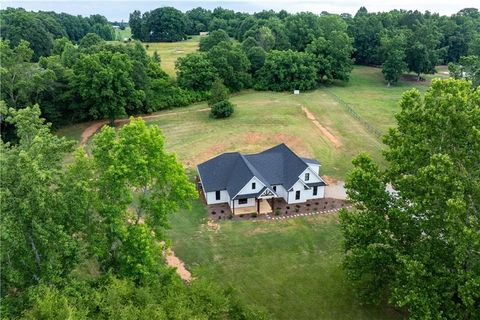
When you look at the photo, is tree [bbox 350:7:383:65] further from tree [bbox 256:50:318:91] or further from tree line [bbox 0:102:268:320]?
tree line [bbox 0:102:268:320]

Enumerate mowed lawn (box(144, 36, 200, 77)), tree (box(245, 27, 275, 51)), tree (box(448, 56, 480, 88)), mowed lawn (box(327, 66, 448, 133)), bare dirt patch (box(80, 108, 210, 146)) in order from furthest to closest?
tree (box(245, 27, 275, 51)), mowed lawn (box(144, 36, 200, 77)), mowed lawn (box(327, 66, 448, 133)), tree (box(448, 56, 480, 88)), bare dirt patch (box(80, 108, 210, 146))

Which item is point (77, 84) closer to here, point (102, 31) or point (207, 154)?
point (207, 154)

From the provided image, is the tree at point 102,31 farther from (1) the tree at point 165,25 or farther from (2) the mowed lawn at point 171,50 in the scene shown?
(2) the mowed lawn at point 171,50

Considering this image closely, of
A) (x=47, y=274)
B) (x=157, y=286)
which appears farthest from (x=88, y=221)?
(x=157, y=286)

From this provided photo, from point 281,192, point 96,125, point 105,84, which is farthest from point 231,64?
point 281,192

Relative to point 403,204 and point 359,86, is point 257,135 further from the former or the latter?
point 359,86

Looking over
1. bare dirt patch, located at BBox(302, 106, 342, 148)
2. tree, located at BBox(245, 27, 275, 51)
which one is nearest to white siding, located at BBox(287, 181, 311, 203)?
bare dirt patch, located at BBox(302, 106, 342, 148)
